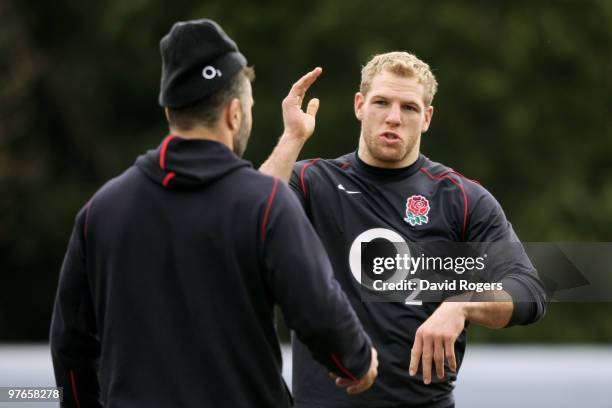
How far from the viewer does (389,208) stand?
184 inches

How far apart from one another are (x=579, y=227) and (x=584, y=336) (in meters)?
1.65

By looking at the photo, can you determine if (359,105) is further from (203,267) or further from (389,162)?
(203,267)

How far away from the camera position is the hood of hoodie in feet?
10.6

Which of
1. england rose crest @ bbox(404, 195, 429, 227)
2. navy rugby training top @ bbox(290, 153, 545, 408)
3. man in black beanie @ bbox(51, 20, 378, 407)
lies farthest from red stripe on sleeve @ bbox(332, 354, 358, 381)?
england rose crest @ bbox(404, 195, 429, 227)

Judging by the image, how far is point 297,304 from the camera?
320cm

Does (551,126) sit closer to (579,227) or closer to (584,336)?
(579,227)

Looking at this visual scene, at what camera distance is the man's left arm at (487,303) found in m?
3.92

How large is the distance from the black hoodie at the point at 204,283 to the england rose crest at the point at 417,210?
137 centimetres

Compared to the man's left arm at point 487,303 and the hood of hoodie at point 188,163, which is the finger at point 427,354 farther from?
the hood of hoodie at point 188,163

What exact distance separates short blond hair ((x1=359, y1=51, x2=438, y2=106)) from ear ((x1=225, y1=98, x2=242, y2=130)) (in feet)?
4.99

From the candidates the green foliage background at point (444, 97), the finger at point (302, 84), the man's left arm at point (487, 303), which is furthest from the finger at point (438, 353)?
the green foliage background at point (444, 97)

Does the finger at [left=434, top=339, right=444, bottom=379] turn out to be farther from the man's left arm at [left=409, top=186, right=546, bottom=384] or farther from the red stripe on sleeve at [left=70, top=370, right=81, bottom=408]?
the red stripe on sleeve at [left=70, top=370, right=81, bottom=408]

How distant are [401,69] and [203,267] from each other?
1.83 metres

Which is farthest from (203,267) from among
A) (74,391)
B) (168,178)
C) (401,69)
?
(401,69)
